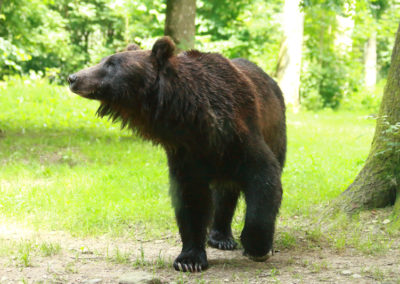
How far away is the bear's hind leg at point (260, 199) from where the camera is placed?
449 centimetres

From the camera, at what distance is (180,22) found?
1062cm

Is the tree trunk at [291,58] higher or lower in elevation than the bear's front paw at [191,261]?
higher

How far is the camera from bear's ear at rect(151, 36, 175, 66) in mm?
4285

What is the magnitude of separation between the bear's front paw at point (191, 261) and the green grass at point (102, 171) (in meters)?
1.08

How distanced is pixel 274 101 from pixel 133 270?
2.24 meters

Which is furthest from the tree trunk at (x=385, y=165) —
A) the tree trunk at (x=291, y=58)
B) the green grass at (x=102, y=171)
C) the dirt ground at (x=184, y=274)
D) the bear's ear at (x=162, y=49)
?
the tree trunk at (x=291, y=58)

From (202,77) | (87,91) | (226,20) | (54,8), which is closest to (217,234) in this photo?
(202,77)

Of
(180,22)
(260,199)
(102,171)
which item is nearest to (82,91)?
(260,199)

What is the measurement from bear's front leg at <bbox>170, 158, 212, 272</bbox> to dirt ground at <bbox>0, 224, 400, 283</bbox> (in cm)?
13

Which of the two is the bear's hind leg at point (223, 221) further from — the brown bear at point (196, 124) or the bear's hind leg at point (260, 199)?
the bear's hind leg at point (260, 199)

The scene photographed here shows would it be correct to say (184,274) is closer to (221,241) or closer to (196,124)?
(221,241)

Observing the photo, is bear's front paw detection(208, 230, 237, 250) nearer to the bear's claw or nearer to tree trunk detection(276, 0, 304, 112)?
the bear's claw

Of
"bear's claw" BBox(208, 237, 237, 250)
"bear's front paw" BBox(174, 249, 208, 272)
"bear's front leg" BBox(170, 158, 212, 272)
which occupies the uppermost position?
"bear's front leg" BBox(170, 158, 212, 272)

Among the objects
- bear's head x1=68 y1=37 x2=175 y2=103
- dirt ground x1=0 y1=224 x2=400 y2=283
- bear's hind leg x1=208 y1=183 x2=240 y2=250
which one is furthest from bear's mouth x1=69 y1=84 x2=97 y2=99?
bear's hind leg x1=208 y1=183 x2=240 y2=250
